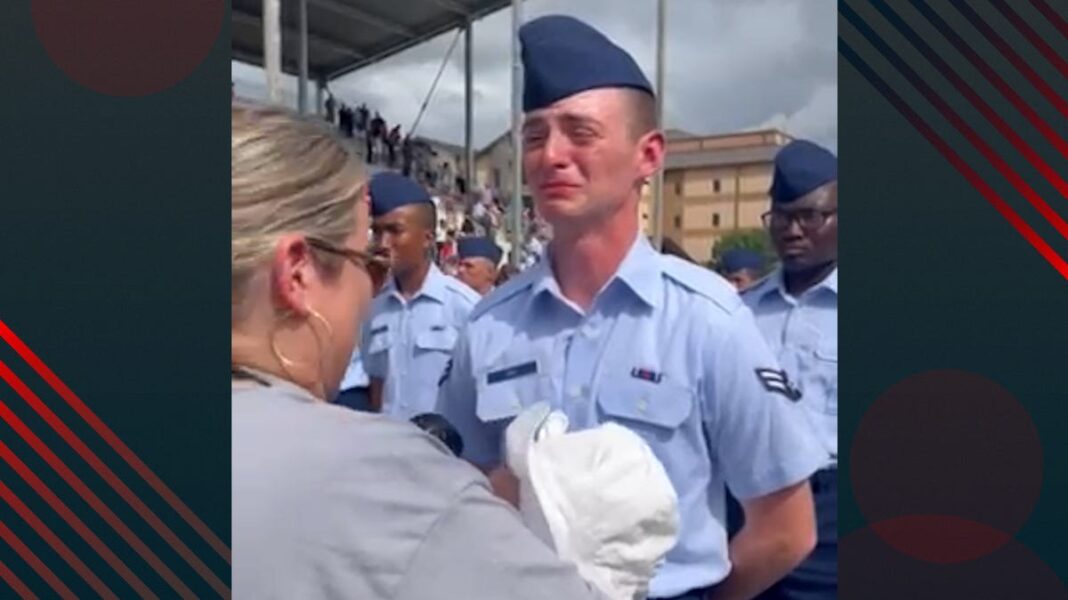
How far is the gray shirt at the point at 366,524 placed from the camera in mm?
954

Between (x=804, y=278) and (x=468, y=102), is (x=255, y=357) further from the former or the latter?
(x=468, y=102)

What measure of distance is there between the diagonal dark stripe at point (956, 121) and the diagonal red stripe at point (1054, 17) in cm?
14

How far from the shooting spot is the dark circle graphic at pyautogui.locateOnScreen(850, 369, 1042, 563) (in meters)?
1.35

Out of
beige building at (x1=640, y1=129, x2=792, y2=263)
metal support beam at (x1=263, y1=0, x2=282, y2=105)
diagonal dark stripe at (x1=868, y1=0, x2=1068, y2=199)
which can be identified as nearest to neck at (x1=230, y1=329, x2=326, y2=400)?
diagonal dark stripe at (x1=868, y1=0, x2=1068, y2=199)

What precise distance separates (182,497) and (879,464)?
30.9 inches

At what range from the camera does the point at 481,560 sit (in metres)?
0.96

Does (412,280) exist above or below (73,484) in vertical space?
above

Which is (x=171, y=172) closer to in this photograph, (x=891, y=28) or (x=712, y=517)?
(x=891, y=28)

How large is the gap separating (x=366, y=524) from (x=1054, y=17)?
93cm

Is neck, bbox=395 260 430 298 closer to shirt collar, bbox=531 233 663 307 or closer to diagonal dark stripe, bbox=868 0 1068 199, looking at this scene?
shirt collar, bbox=531 233 663 307

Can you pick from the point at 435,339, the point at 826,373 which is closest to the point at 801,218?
the point at 826,373

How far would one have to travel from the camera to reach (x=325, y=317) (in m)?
1.17

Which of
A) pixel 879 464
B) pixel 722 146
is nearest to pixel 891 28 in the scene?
pixel 879 464

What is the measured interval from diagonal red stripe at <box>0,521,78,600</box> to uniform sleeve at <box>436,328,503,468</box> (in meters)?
0.96
